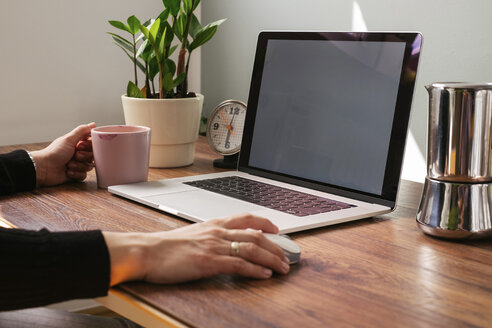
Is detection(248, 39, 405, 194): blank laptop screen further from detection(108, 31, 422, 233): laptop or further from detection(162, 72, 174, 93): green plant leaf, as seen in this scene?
detection(162, 72, 174, 93): green plant leaf

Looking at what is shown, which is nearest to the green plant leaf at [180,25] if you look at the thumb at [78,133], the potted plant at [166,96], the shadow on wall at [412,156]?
the potted plant at [166,96]

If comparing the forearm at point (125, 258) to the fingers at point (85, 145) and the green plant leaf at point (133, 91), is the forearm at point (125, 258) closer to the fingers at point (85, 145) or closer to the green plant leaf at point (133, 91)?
the fingers at point (85, 145)

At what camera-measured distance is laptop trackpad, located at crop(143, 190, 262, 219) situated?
0.94 meters

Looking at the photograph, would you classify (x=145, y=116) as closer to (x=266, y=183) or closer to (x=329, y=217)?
(x=266, y=183)

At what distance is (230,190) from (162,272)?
441 millimetres

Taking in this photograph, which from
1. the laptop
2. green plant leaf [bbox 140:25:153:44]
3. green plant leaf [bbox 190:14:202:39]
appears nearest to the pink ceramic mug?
the laptop

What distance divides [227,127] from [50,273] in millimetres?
775

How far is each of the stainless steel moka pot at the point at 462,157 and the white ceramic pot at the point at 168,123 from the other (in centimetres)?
66

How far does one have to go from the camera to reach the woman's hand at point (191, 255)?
2.25 ft

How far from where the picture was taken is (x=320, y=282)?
0.69m

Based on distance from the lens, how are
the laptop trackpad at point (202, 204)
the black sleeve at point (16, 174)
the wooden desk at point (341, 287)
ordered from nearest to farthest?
Result: 1. the wooden desk at point (341, 287)
2. the laptop trackpad at point (202, 204)
3. the black sleeve at point (16, 174)

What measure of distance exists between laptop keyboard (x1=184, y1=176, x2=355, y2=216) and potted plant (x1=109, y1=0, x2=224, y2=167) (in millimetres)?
208

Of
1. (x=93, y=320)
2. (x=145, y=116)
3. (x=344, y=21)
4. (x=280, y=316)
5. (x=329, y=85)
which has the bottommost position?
(x=93, y=320)

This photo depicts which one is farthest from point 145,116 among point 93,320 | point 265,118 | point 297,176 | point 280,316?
point 280,316
